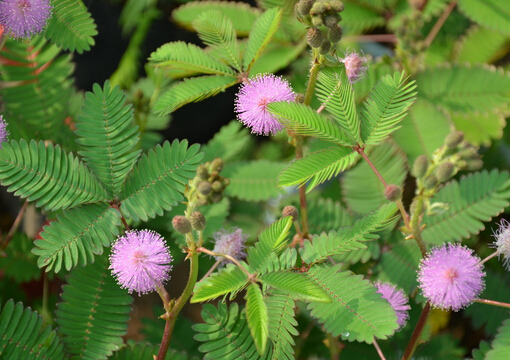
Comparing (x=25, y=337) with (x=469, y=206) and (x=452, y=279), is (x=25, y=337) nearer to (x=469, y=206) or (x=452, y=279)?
(x=452, y=279)

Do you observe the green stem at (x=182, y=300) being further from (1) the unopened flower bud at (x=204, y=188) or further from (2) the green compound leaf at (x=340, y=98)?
(2) the green compound leaf at (x=340, y=98)

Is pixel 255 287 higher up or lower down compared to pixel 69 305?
higher up

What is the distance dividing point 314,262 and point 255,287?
171mm

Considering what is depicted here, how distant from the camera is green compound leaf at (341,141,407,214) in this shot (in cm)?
141

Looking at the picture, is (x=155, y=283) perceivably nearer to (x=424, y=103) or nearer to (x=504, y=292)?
(x=504, y=292)

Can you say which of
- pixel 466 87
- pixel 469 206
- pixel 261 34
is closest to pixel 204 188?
pixel 261 34

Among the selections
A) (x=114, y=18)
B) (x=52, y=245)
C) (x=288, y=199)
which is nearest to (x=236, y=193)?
(x=288, y=199)

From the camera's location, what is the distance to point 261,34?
3.80 ft

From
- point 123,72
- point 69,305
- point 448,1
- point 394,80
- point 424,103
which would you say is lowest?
point 69,305

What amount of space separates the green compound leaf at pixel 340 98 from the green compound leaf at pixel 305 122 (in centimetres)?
2

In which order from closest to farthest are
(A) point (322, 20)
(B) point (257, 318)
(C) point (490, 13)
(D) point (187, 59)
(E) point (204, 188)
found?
(B) point (257, 318) → (A) point (322, 20) → (E) point (204, 188) → (D) point (187, 59) → (C) point (490, 13)

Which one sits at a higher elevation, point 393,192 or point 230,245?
point 393,192

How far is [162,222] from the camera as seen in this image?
1459mm

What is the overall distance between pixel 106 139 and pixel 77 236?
0.75 feet
